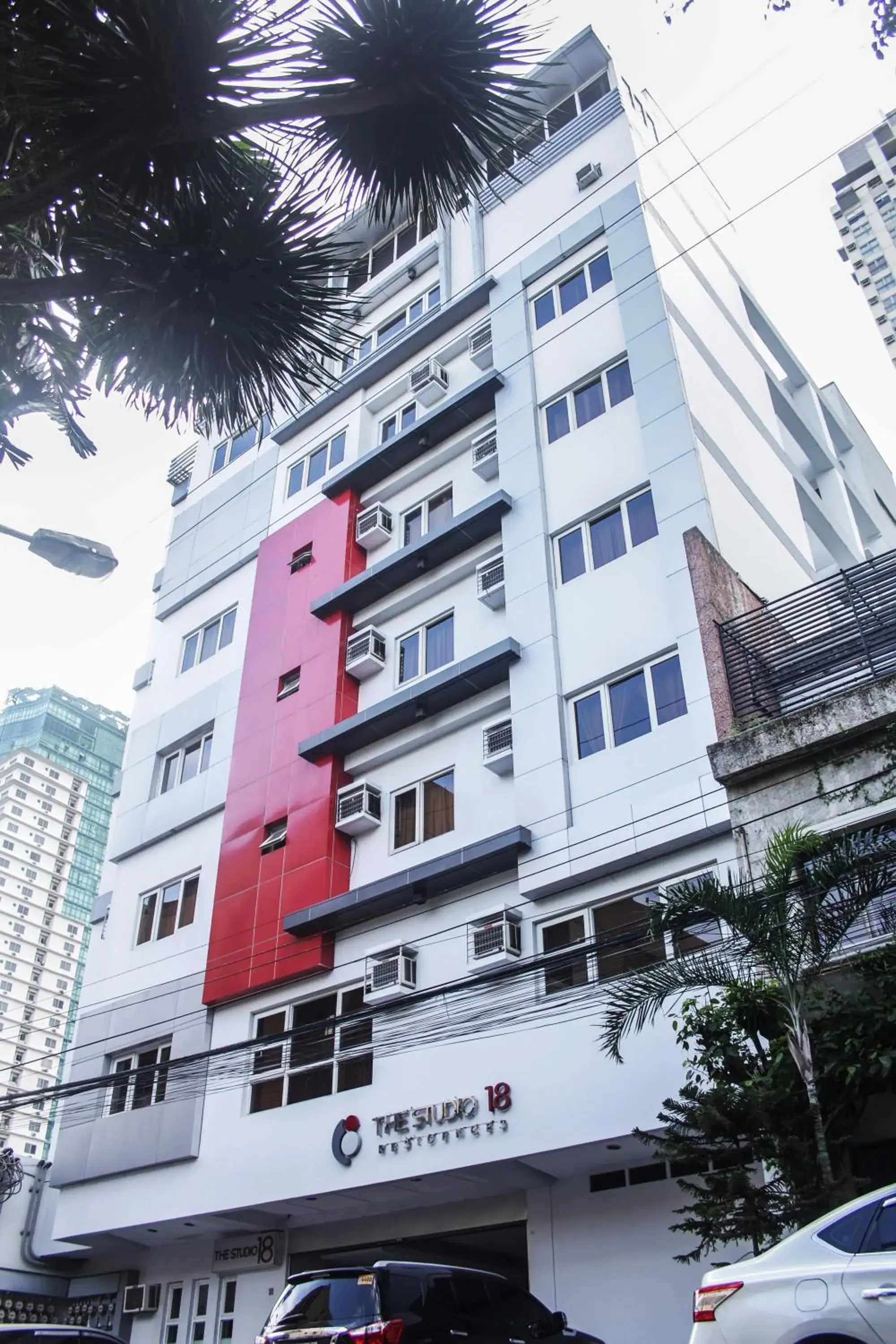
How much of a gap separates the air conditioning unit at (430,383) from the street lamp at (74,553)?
49.3 ft

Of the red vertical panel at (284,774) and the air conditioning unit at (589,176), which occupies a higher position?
the air conditioning unit at (589,176)

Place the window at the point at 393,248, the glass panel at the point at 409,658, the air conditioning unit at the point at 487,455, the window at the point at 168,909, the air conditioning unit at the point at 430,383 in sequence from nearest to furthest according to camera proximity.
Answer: the glass panel at the point at 409,658 → the air conditioning unit at the point at 487,455 → the window at the point at 168,909 → the air conditioning unit at the point at 430,383 → the window at the point at 393,248

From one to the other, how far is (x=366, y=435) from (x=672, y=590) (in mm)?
10836

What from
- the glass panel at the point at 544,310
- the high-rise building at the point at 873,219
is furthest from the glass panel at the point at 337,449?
the high-rise building at the point at 873,219

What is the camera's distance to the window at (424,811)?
17.7m

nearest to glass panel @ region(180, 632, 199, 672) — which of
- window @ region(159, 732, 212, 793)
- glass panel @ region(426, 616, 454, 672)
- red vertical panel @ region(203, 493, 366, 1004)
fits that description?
window @ region(159, 732, 212, 793)

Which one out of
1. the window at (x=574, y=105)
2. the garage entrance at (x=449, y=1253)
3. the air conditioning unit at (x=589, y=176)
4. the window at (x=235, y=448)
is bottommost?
the garage entrance at (x=449, y=1253)

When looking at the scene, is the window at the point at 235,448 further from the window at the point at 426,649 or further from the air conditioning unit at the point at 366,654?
the window at the point at 426,649

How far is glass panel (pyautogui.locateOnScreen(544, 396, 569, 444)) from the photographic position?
19.2m

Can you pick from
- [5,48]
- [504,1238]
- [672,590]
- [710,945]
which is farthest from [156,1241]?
[5,48]

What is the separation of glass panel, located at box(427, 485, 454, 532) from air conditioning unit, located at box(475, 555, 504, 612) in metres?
2.39

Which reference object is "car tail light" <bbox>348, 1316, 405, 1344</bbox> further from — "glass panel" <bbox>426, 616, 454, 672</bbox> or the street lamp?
"glass panel" <bbox>426, 616, 454, 672</bbox>

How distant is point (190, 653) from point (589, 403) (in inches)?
458

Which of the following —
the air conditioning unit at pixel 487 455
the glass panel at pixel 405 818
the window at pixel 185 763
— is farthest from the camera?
the window at pixel 185 763
